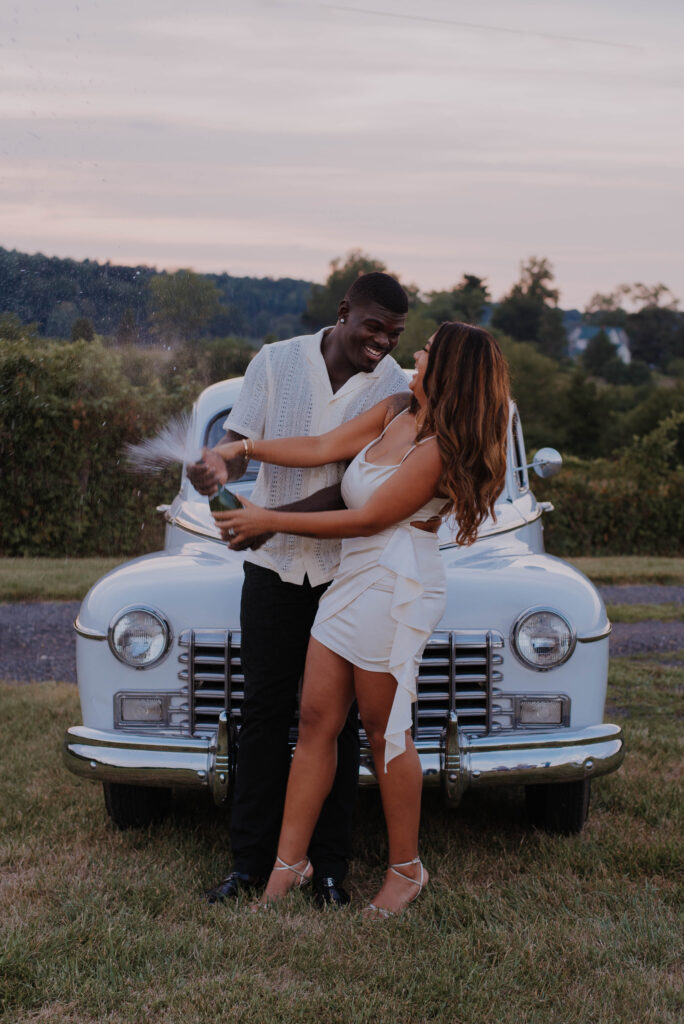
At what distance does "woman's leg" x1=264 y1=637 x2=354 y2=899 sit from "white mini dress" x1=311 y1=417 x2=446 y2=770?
8 centimetres

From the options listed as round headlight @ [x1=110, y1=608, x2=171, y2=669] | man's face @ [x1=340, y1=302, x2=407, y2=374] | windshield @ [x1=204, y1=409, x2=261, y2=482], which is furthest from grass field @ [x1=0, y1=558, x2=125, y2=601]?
man's face @ [x1=340, y1=302, x2=407, y2=374]

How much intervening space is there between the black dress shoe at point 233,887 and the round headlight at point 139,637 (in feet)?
2.36

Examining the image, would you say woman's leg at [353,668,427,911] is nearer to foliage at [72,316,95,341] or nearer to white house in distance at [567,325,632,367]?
foliage at [72,316,95,341]

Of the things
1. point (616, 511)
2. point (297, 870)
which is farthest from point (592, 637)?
point (616, 511)

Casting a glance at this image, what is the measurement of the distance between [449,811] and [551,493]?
988 centimetres

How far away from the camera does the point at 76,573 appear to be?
10.1 metres

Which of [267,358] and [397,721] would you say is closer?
[397,721]

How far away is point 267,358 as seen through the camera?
320 centimetres

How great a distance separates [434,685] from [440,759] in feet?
0.80

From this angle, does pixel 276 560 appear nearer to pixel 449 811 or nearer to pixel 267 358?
pixel 267 358

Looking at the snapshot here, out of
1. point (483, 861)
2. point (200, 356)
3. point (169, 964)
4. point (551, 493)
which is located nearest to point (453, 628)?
point (483, 861)

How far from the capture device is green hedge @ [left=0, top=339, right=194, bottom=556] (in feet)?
35.4

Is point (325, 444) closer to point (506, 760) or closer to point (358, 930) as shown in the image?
point (506, 760)

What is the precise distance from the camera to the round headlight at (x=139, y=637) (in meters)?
3.45
